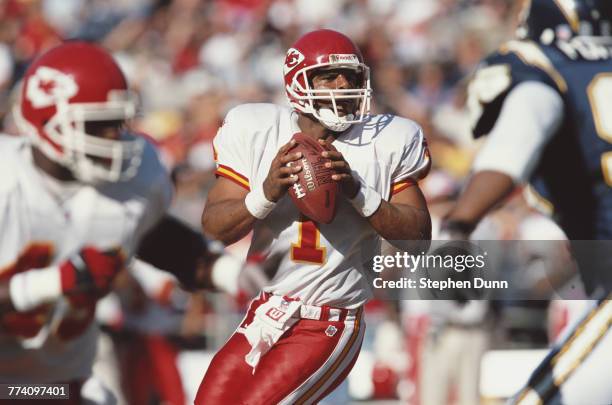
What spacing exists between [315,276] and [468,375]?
3714 millimetres

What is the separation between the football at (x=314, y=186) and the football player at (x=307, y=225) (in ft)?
0.58

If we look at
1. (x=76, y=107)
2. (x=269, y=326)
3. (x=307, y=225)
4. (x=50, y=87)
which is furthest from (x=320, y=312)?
(x=50, y=87)

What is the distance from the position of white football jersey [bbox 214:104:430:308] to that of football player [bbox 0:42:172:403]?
363 mm

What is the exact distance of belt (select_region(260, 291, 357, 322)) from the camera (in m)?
3.57

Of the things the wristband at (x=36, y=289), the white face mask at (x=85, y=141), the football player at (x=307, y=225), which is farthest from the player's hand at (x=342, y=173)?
the wristband at (x=36, y=289)

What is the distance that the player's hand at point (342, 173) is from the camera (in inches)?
128

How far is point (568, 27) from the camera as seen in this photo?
13.3 feet

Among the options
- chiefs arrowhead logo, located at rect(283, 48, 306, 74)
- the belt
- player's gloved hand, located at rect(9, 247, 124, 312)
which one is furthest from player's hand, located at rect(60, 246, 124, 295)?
chiefs arrowhead logo, located at rect(283, 48, 306, 74)

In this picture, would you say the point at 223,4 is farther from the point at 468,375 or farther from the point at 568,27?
the point at 568,27

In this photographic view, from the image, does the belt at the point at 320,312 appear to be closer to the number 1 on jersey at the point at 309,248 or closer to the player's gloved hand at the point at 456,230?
the number 1 on jersey at the point at 309,248

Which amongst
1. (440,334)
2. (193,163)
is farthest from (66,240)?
(193,163)

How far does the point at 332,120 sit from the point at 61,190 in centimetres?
91

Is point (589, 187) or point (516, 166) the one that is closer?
point (516, 166)

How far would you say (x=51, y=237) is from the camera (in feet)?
11.1
